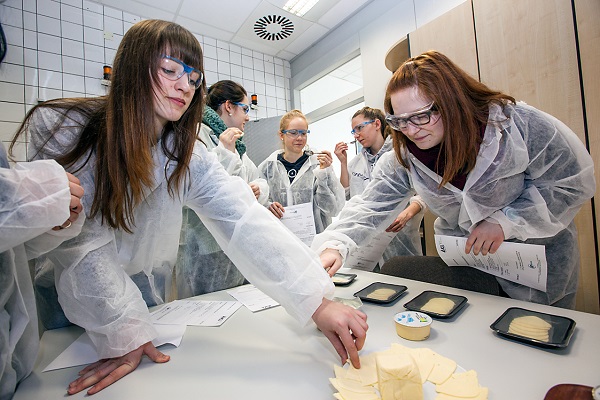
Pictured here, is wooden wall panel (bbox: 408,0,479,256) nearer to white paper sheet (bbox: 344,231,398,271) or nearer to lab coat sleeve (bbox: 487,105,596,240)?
white paper sheet (bbox: 344,231,398,271)

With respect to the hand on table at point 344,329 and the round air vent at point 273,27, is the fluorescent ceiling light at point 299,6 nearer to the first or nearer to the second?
the round air vent at point 273,27

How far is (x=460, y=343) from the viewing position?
24.2 inches

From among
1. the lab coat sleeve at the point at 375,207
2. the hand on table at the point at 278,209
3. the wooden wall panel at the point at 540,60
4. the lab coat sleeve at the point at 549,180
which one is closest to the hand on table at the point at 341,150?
the hand on table at the point at 278,209

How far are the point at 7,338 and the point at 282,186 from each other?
176 centimetres

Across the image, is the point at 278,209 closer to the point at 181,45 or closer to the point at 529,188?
the point at 181,45

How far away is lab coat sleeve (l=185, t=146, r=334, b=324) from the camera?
66cm

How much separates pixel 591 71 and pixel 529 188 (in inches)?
31.4

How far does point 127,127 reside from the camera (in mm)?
656

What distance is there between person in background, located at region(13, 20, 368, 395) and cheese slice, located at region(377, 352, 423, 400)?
10cm

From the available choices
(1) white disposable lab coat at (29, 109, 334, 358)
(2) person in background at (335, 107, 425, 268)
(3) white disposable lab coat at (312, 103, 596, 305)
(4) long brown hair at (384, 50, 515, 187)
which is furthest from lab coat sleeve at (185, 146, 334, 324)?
(2) person in background at (335, 107, 425, 268)

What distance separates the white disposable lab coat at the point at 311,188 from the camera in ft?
6.85

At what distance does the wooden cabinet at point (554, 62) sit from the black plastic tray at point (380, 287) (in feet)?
3.45

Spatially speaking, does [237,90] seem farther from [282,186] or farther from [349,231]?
[349,231]

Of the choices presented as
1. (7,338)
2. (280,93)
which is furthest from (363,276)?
(280,93)
